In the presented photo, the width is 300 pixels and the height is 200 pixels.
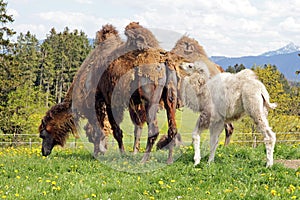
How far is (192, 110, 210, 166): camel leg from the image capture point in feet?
29.9

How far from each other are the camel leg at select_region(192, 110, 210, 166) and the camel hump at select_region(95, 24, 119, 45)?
4.26 m

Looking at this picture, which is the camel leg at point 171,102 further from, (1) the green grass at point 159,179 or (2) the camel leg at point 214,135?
(2) the camel leg at point 214,135

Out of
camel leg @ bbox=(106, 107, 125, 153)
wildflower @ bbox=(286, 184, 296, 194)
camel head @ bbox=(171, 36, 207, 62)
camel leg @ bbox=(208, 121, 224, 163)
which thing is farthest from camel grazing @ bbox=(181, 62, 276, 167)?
camel leg @ bbox=(106, 107, 125, 153)

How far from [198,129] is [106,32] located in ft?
15.3

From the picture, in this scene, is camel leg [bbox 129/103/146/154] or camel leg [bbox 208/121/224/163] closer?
camel leg [bbox 208/121/224/163]

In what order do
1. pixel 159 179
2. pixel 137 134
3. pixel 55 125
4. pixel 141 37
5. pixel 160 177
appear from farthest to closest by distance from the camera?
pixel 137 134 → pixel 55 125 → pixel 141 37 → pixel 160 177 → pixel 159 179

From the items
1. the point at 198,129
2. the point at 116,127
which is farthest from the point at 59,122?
the point at 198,129

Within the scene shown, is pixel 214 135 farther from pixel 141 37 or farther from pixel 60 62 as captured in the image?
pixel 60 62

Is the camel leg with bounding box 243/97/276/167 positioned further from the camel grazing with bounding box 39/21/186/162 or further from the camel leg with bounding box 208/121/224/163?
the camel grazing with bounding box 39/21/186/162

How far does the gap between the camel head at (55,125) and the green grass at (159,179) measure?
74.5 inches

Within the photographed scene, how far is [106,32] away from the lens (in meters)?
12.1

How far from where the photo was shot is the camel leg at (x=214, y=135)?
30.4 feet

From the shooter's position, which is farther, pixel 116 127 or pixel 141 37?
pixel 116 127

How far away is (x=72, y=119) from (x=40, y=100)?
24728 mm
